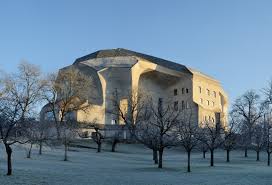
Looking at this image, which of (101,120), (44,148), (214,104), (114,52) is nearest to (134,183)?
(44,148)

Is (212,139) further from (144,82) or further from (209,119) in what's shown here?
(144,82)

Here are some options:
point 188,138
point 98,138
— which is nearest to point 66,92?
point 98,138

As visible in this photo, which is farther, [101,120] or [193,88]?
[193,88]

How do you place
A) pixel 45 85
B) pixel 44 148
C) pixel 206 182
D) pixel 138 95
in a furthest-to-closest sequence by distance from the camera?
pixel 138 95 < pixel 45 85 < pixel 44 148 < pixel 206 182

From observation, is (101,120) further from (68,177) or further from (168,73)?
(68,177)

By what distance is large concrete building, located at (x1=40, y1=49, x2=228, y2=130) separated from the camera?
289 feet

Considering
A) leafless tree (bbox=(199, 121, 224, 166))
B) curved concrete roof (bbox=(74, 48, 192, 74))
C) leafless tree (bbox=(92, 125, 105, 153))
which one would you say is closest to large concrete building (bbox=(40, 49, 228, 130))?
curved concrete roof (bbox=(74, 48, 192, 74))

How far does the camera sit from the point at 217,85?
110 m

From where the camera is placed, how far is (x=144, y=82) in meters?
99.2

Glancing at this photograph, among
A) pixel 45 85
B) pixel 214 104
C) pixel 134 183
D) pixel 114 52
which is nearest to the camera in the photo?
pixel 134 183

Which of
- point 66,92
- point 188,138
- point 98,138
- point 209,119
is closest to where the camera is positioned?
point 188,138

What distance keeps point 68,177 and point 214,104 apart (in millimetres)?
85679

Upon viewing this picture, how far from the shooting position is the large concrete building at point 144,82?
289 feet

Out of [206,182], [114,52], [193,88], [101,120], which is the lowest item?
[206,182]
